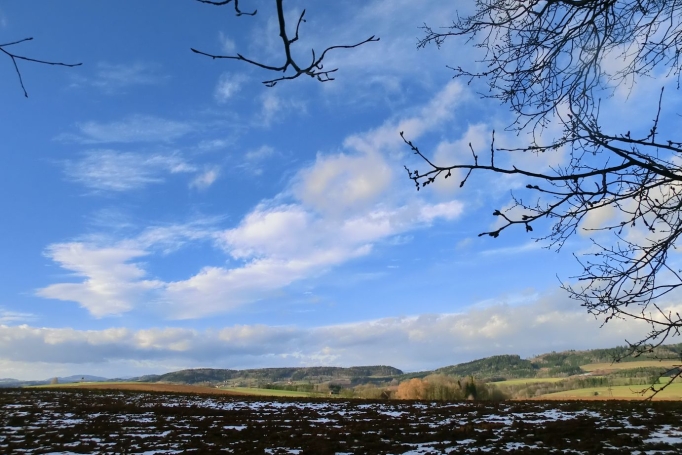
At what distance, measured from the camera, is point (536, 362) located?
6708 inches

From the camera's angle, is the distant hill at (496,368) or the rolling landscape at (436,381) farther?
the distant hill at (496,368)

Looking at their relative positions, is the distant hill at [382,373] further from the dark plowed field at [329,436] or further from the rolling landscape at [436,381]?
the dark plowed field at [329,436]

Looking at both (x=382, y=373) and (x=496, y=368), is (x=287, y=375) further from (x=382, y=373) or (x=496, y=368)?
(x=496, y=368)

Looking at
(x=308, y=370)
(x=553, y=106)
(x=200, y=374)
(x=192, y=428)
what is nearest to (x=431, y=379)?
(x=192, y=428)

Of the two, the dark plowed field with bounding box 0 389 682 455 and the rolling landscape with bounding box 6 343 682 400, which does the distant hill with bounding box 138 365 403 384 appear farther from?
the dark plowed field with bounding box 0 389 682 455

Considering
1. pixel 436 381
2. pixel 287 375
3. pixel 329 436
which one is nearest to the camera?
pixel 329 436

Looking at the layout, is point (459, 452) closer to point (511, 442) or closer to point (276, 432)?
point (511, 442)

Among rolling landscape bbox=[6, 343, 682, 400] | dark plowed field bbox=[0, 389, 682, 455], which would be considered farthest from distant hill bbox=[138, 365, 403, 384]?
dark plowed field bbox=[0, 389, 682, 455]

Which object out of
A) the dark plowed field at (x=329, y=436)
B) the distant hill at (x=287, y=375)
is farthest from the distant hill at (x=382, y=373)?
the dark plowed field at (x=329, y=436)

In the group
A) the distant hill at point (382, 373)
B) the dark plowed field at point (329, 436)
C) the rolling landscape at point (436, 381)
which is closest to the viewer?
the dark plowed field at point (329, 436)

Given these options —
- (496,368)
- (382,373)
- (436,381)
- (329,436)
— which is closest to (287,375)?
(382,373)

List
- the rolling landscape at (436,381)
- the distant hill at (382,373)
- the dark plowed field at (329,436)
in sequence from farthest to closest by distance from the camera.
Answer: the distant hill at (382,373) → the rolling landscape at (436,381) → the dark plowed field at (329,436)

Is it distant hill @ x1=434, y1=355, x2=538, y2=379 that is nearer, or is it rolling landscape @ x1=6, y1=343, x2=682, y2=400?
rolling landscape @ x1=6, y1=343, x2=682, y2=400

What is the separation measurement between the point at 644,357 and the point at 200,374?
162059mm
